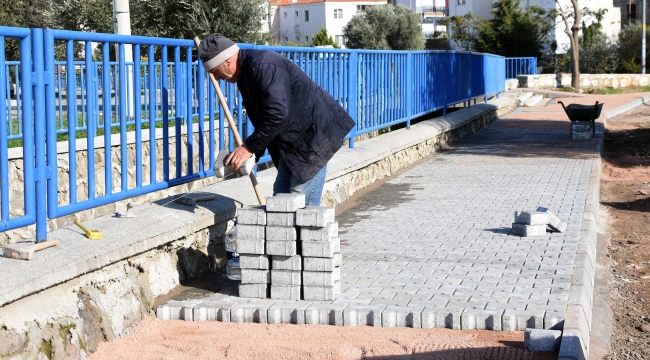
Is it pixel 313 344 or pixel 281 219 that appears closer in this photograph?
pixel 313 344

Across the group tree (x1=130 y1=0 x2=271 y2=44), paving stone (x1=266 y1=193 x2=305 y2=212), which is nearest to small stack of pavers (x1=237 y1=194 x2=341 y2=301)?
paving stone (x1=266 y1=193 x2=305 y2=212)

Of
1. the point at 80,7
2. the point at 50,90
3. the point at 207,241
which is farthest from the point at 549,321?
the point at 80,7

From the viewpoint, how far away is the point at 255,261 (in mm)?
5625

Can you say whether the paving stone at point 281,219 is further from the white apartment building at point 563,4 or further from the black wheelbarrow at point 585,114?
the white apartment building at point 563,4

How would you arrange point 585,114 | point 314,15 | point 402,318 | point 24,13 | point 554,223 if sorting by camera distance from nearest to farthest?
point 402,318 → point 554,223 → point 585,114 → point 24,13 → point 314,15

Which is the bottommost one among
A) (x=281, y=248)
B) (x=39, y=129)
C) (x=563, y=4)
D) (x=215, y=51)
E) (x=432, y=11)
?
(x=281, y=248)

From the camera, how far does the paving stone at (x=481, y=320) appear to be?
16.5ft

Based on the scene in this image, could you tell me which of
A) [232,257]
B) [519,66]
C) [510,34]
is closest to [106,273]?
[232,257]

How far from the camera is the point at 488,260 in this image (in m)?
6.75

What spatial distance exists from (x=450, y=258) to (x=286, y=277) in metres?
1.71

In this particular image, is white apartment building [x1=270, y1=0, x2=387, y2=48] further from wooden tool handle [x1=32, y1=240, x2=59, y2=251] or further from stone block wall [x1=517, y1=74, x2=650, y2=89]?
Answer: wooden tool handle [x1=32, y1=240, x2=59, y2=251]

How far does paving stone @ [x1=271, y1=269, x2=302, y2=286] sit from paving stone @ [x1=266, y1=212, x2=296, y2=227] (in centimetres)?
31

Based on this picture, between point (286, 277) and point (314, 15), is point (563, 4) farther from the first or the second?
point (286, 277)

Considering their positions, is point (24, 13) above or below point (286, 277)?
above
